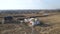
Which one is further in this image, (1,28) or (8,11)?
(8,11)

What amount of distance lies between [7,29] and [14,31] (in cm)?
15

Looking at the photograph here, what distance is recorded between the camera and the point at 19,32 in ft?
5.44

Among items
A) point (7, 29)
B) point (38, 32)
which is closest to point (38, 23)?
point (38, 32)

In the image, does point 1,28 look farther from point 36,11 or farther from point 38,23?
point 36,11

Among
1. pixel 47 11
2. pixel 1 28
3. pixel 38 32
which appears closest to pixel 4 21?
pixel 1 28

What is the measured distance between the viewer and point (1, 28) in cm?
181

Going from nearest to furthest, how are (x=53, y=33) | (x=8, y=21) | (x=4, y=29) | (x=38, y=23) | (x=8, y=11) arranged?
(x=53, y=33) < (x=4, y=29) < (x=38, y=23) < (x=8, y=21) < (x=8, y=11)

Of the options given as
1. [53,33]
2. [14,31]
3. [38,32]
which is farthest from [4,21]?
[53,33]

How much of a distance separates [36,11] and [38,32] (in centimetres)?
124

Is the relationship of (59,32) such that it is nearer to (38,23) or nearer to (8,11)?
(38,23)

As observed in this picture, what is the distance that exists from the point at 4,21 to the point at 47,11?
1122 mm


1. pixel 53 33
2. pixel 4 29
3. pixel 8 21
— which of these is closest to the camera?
pixel 53 33

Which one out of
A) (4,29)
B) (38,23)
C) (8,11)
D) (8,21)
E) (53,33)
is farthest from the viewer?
(8,11)

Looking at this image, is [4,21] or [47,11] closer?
[4,21]
